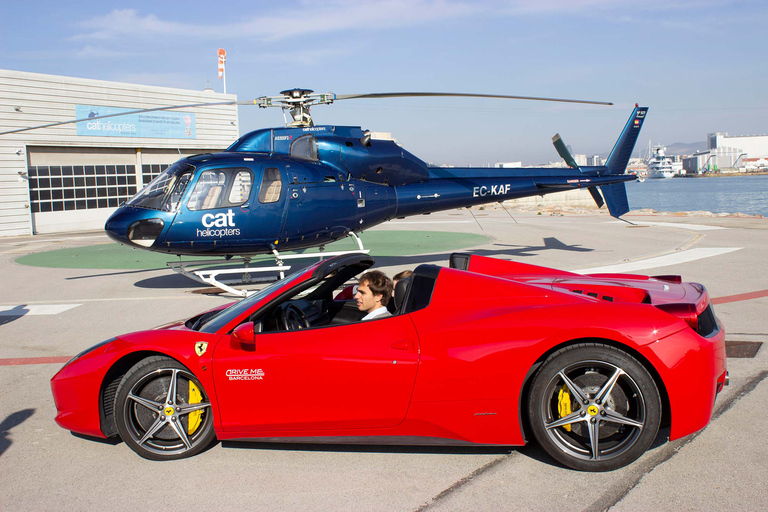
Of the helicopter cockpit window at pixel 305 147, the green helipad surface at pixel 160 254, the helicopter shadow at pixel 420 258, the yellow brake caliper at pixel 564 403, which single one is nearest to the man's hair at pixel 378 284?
the yellow brake caliper at pixel 564 403

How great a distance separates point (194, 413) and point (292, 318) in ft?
2.94

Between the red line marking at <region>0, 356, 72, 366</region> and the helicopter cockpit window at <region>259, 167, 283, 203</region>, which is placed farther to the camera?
the helicopter cockpit window at <region>259, 167, 283, 203</region>

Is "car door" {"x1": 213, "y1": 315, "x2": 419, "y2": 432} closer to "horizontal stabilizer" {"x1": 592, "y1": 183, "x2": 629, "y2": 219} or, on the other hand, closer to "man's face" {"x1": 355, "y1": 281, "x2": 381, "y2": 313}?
"man's face" {"x1": 355, "y1": 281, "x2": 381, "y2": 313}

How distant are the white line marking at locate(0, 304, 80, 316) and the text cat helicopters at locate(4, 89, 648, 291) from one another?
1436 mm

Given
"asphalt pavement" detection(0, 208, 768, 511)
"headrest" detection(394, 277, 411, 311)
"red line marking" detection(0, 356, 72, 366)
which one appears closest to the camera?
"asphalt pavement" detection(0, 208, 768, 511)

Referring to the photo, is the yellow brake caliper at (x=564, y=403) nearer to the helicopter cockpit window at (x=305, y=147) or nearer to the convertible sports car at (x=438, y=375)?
the convertible sports car at (x=438, y=375)

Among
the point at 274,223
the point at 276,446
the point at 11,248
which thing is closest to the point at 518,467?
the point at 276,446

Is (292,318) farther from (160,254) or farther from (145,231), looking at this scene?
(160,254)

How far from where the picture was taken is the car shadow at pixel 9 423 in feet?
13.6

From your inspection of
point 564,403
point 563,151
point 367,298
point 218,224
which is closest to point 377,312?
point 367,298

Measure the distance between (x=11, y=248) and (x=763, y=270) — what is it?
21.9 metres

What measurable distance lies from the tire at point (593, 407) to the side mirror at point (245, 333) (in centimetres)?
169

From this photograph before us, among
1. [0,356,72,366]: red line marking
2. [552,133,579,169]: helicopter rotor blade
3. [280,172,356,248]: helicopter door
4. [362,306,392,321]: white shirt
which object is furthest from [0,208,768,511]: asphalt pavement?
[552,133,579,169]: helicopter rotor blade

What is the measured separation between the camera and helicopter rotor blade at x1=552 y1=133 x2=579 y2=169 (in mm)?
14750
